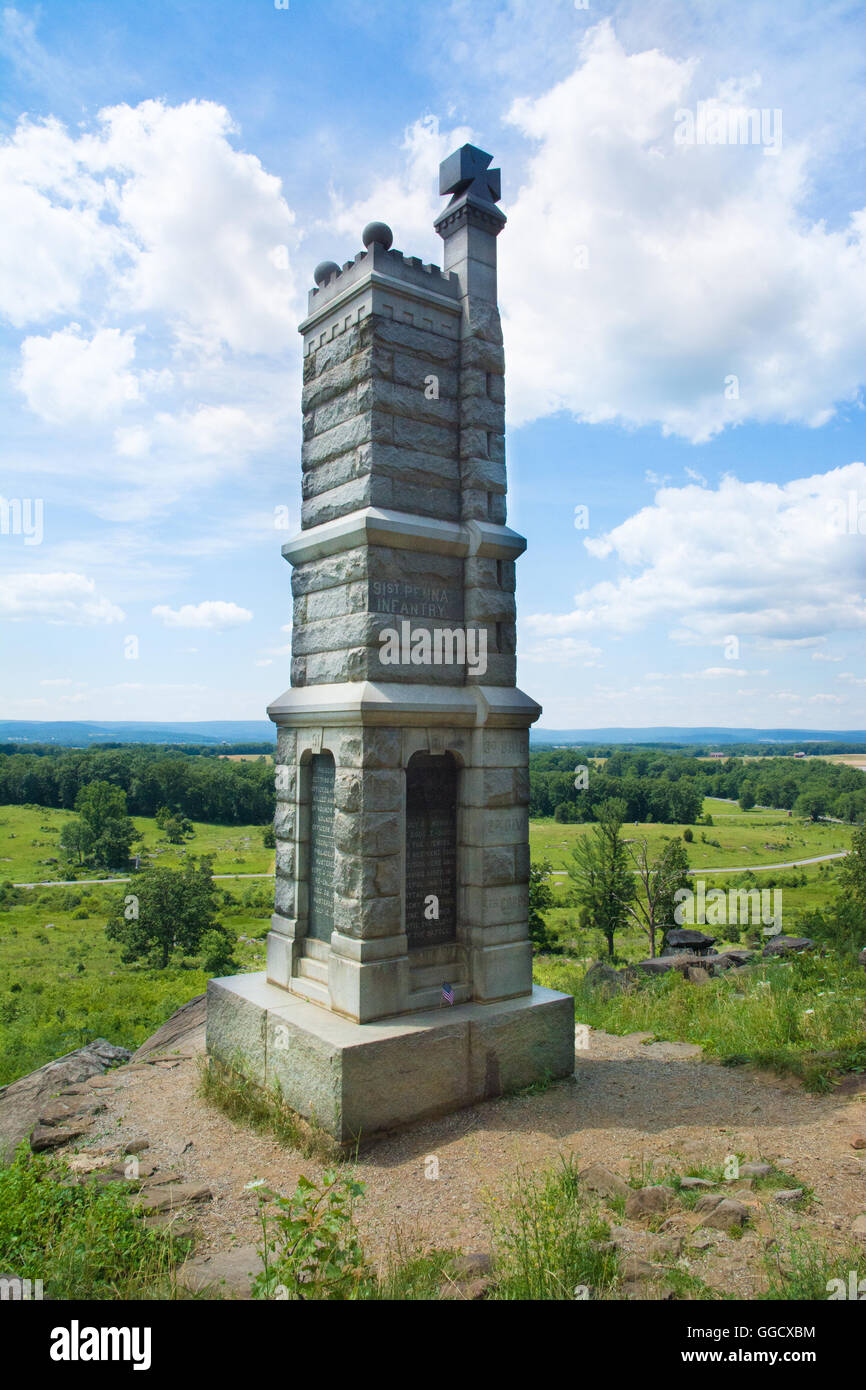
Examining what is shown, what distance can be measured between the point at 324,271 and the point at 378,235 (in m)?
0.94

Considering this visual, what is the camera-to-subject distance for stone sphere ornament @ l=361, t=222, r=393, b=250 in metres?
7.70

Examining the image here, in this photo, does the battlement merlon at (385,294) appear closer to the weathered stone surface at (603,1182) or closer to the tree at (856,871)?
the weathered stone surface at (603,1182)

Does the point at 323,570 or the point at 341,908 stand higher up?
the point at 323,570

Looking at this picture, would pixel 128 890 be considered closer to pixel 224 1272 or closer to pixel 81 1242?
pixel 81 1242

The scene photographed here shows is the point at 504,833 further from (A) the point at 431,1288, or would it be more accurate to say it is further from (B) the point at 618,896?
(B) the point at 618,896

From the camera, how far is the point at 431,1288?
13.1 feet

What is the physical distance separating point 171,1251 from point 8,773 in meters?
98.9

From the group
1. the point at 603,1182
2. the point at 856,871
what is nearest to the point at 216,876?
the point at 856,871

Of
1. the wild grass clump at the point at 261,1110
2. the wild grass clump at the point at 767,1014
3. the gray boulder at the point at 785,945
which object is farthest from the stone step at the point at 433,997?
the gray boulder at the point at 785,945

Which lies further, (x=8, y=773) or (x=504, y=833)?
(x=8, y=773)

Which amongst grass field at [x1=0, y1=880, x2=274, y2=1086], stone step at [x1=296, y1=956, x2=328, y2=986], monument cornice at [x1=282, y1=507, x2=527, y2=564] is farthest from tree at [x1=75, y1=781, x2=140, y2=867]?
monument cornice at [x1=282, y1=507, x2=527, y2=564]

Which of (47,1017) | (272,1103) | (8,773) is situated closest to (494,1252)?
(272,1103)

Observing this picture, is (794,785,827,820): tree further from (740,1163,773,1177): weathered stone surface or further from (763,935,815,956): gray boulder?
(740,1163,773,1177): weathered stone surface

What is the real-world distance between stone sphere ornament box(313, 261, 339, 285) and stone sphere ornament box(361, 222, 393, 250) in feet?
2.06
